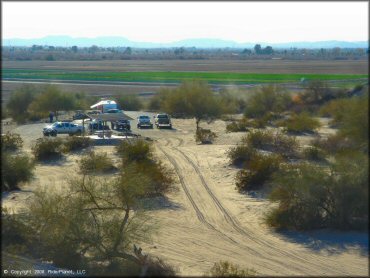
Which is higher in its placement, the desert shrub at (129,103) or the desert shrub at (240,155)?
the desert shrub at (240,155)

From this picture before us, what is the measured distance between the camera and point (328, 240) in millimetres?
16531

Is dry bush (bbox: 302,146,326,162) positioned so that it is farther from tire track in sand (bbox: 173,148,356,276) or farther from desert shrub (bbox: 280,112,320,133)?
desert shrub (bbox: 280,112,320,133)

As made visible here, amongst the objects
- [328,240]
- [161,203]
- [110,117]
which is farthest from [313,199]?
[110,117]

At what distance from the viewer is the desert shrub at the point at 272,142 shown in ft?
105

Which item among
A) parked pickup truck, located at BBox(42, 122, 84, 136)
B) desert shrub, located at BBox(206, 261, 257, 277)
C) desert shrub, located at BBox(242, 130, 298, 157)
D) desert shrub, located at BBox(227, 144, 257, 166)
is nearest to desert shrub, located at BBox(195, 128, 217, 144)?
desert shrub, located at BBox(242, 130, 298, 157)

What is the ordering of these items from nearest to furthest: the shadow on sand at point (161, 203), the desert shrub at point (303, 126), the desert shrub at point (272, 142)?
the shadow on sand at point (161, 203) → the desert shrub at point (272, 142) → the desert shrub at point (303, 126)

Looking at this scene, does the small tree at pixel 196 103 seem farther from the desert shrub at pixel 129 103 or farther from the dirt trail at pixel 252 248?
the dirt trail at pixel 252 248

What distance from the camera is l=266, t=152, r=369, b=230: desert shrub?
15.8 metres

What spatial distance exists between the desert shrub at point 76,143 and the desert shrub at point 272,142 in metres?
9.69

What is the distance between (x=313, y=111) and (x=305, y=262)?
136 ft

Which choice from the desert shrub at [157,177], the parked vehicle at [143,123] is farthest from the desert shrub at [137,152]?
the parked vehicle at [143,123]

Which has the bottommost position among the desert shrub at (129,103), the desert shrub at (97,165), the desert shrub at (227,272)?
the desert shrub at (129,103)

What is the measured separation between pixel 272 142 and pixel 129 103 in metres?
32.6

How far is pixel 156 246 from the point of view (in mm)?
16141
